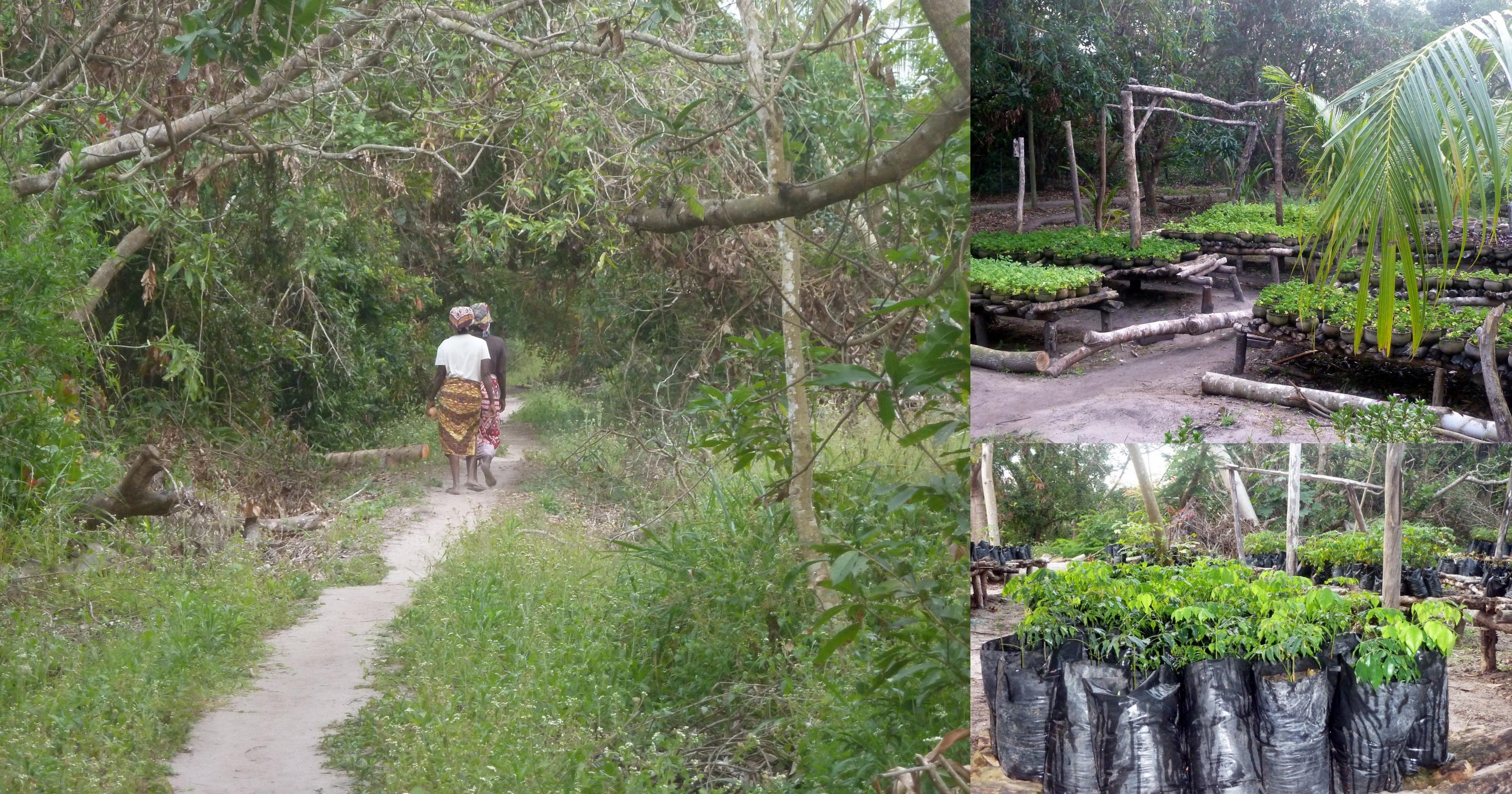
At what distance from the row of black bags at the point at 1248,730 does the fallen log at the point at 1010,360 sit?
14.2 inches

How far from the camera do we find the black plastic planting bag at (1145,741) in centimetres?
117

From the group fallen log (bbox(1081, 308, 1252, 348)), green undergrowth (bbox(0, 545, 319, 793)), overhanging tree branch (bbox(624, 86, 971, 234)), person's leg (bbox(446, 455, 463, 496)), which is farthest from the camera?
person's leg (bbox(446, 455, 463, 496))

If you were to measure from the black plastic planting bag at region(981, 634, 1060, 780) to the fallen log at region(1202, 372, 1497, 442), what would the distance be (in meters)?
0.38

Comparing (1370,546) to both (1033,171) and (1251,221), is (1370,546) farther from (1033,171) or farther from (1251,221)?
(1033,171)

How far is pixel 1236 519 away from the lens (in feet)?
3.90

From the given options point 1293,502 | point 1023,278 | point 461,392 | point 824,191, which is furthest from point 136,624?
point 1293,502

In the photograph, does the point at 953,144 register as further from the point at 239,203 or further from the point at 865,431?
the point at 239,203

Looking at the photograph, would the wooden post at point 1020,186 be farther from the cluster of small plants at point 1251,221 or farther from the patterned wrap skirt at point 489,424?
the patterned wrap skirt at point 489,424

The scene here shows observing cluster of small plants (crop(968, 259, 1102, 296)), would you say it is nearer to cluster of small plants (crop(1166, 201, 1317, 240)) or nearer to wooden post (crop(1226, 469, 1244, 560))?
cluster of small plants (crop(1166, 201, 1317, 240))

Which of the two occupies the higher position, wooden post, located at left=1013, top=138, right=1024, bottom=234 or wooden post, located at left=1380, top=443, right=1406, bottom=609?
wooden post, located at left=1013, top=138, right=1024, bottom=234

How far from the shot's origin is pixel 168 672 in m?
2.09

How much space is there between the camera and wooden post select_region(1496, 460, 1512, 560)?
1108mm

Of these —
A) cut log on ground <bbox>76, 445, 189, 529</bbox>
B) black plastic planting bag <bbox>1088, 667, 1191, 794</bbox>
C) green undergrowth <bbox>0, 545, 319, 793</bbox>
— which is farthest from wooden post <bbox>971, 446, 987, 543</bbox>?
cut log on ground <bbox>76, 445, 189, 529</bbox>

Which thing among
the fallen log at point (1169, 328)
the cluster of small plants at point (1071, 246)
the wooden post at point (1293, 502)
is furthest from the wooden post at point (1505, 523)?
the cluster of small plants at point (1071, 246)
